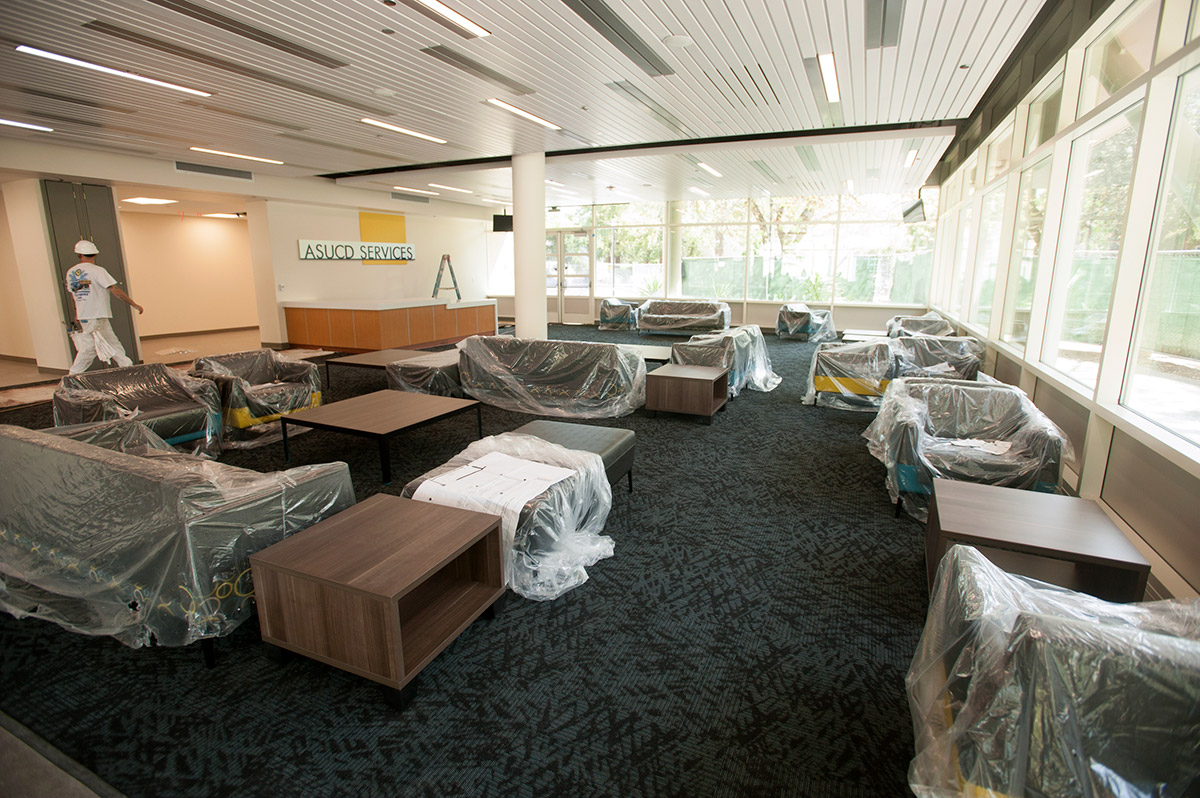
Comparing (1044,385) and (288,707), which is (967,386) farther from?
(288,707)

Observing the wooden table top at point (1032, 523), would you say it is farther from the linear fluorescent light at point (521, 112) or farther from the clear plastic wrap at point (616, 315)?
the clear plastic wrap at point (616, 315)

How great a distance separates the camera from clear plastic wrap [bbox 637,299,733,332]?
39.3 ft

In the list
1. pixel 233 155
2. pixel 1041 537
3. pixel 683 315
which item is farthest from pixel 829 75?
pixel 683 315

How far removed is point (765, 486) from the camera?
4043 mm

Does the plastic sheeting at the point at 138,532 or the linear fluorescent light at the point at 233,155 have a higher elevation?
the linear fluorescent light at the point at 233,155

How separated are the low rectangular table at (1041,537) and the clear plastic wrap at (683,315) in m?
9.44

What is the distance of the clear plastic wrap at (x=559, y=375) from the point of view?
5.84m

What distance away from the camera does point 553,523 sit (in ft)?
8.88

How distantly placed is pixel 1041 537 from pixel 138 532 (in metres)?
3.43

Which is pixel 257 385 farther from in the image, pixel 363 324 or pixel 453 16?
pixel 363 324

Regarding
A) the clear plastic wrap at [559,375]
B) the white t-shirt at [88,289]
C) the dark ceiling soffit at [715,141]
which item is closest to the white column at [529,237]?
the dark ceiling soffit at [715,141]

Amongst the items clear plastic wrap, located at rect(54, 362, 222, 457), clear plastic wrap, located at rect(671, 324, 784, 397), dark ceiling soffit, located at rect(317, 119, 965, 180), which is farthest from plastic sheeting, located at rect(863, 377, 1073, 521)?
clear plastic wrap, located at rect(54, 362, 222, 457)

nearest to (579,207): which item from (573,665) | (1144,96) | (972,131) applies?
(972,131)

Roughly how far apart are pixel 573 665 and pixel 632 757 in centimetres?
47
